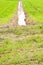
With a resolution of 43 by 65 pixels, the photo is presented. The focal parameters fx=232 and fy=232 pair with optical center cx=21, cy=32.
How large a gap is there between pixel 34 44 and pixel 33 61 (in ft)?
6.16

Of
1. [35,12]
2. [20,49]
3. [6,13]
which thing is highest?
[20,49]

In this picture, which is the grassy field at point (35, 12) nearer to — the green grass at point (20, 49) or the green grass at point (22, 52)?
the green grass at point (20, 49)

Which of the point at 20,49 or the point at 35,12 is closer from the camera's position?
the point at 20,49

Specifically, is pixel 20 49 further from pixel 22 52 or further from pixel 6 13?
pixel 6 13

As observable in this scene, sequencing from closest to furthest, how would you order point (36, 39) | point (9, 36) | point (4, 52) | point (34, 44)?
point (4, 52) → point (34, 44) → point (36, 39) → point (9, 36)

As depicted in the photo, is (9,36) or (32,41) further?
(9,36)

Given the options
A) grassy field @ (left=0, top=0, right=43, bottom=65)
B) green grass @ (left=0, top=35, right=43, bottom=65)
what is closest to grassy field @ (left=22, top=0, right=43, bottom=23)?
grassy field @ (left=0, top=0, right=43, bottom=65)

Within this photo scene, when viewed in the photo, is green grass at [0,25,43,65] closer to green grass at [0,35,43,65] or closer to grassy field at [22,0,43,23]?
green grass at [0,35,43,65]

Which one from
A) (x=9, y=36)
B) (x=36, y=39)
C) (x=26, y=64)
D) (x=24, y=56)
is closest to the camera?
(x=26, y=64)

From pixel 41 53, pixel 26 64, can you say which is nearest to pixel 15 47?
pixel 41 53

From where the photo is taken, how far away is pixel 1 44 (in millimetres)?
9016

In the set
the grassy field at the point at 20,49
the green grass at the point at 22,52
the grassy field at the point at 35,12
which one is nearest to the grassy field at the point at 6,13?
the grassy field at the point at 35,12

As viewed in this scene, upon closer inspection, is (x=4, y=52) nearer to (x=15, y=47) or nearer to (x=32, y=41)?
(x=15, y=47)

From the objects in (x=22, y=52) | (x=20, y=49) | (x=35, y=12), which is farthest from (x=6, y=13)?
(x=22, y=52)
